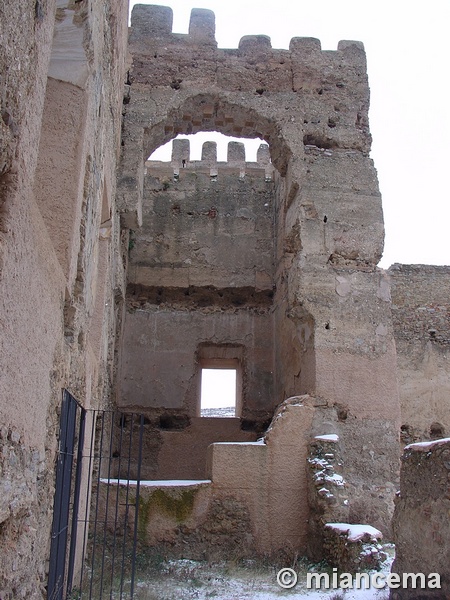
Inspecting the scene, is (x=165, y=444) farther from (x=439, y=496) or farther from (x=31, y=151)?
(x=31, y=151)

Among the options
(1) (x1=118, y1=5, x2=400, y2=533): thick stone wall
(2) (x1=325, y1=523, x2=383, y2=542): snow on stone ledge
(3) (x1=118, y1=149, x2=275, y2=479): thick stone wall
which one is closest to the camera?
(2) (x1=325, y1=523, x2=383, y2=542): snow on stone ledge

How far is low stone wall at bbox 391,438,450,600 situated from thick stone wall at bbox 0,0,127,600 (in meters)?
2.64

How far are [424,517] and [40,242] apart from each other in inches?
133

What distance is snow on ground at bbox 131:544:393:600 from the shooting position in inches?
206

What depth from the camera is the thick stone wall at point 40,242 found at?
8.29ft

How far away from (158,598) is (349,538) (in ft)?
6.72

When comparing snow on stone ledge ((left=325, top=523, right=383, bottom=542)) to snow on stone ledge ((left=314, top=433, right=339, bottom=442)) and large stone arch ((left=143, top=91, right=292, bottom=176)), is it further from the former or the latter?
large stone arch ((left=143, top=91, right=292, bottom=176))

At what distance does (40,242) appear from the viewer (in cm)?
314

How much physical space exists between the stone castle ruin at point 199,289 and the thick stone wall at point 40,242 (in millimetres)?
18

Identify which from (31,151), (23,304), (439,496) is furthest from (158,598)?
(31,151)

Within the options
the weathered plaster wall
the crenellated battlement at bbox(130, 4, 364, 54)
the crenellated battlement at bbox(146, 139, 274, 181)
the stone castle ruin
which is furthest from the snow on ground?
the crenellated battlement at bbox(146, 139, 274, 181)

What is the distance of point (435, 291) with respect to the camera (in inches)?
492

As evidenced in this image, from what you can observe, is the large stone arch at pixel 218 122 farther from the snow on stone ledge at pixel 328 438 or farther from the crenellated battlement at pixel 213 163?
the snow on stone ledge at pixel 328 438

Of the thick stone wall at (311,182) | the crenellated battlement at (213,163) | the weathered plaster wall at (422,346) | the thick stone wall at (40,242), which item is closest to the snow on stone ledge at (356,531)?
the thick stone wall at (311,182)
